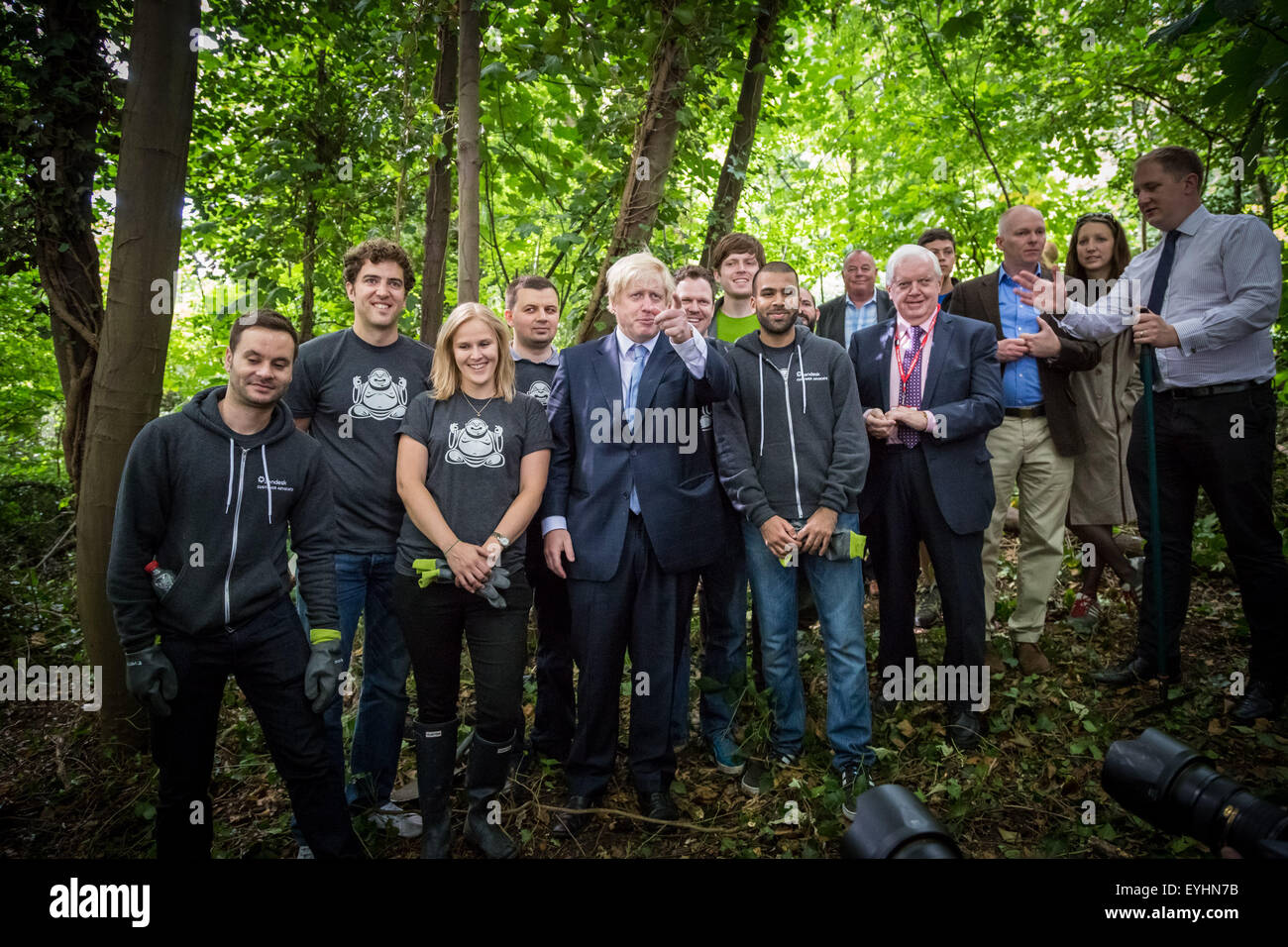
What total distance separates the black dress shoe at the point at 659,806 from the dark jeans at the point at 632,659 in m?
0.03

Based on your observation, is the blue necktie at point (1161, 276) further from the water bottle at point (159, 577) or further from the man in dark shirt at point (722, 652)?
the water bottle at point (159, 577)

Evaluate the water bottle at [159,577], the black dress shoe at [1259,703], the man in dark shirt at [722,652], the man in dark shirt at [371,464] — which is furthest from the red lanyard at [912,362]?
the water bottle at [159,577]

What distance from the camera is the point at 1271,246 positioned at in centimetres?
364

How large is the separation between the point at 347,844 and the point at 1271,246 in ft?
16.7

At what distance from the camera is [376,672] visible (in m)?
3.34

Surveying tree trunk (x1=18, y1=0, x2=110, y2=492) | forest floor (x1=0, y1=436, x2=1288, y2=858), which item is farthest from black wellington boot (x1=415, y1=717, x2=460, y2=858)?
tree trunk (x1=18, y1=0, x2=110, y2=492)

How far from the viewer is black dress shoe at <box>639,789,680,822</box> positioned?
326 centimetres

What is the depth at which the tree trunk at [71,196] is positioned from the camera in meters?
4.68

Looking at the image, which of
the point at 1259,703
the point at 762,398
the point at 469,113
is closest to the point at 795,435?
the point at 762,398

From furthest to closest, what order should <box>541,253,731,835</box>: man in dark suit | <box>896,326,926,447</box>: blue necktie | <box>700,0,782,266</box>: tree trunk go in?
<box>700,0,782,266</box>: tree trunk
<box>896,326,926,447</box>: blue necktie
<box>541,253,731,835</box>: man in dark suit

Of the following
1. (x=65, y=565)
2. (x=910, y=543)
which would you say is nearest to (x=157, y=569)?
(x=910, y=543)

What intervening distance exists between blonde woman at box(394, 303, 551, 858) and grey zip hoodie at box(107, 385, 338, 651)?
42cm

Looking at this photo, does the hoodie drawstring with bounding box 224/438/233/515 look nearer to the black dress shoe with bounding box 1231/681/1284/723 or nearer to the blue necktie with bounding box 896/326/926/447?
the blue necktie with bounding box 896/326/926/447

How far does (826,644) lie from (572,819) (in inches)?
56.2
